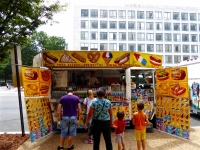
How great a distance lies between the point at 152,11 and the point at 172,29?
23.4 feet

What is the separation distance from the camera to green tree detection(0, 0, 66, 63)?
18.7 feet

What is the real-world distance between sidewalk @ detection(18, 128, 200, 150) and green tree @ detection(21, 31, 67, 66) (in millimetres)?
49314

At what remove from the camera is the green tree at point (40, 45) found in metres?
53.3

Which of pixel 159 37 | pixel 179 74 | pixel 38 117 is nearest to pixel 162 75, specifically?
pixel 179 74

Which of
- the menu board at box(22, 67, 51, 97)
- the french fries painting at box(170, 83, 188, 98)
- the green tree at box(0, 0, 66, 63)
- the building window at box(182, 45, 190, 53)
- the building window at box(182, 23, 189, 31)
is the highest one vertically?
the building window at box(182, 23, 189, 31)

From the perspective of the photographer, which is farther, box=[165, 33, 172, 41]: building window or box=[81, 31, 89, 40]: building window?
box=[165, 33, 172, 41]: building window

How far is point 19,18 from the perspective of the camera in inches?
243

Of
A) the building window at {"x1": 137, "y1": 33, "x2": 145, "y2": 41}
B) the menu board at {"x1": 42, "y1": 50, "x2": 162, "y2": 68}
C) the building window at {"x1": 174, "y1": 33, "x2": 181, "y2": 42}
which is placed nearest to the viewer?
the menu board at {"x1": 42, "y1": 50, "x2": 162, "y2": 68}

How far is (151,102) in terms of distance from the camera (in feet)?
27.5

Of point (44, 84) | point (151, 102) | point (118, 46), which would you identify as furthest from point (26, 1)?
point (118, 46)

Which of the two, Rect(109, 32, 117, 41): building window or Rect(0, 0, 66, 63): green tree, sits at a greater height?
Rect(109, 32, 117, 41): building window

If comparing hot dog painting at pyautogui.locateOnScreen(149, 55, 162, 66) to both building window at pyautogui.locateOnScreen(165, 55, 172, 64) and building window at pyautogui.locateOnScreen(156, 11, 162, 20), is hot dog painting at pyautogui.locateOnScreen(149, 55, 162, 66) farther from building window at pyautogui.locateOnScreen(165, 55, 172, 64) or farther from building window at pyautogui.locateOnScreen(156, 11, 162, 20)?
building window at pyautogui.locateOnScreen(156, 11, 162, 20)

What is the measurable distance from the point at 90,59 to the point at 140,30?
4645 cm

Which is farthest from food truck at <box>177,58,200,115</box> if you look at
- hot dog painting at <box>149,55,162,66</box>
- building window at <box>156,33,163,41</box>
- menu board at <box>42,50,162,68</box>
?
building window at <box>156,33,163,41</box>
